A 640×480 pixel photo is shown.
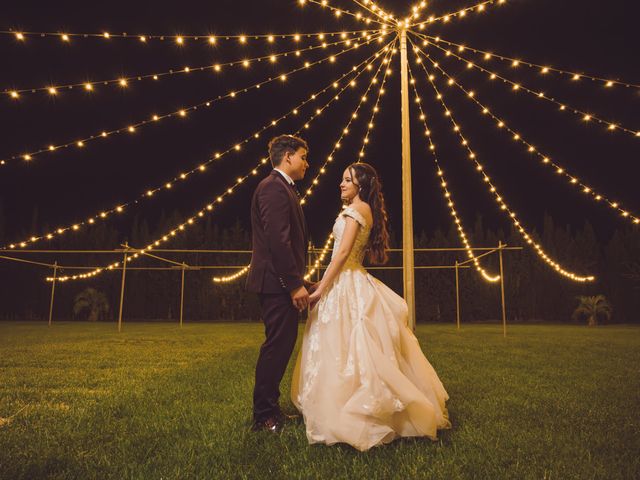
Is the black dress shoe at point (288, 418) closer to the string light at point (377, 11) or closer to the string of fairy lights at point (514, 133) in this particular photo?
the string light at point (377, 11)

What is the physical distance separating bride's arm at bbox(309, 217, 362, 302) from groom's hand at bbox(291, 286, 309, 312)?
151 millimetres

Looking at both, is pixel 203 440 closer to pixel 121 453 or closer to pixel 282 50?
pixel 121 453

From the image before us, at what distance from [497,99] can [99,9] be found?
725cm

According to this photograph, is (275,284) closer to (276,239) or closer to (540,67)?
(276,239)

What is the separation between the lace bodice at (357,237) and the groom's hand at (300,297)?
1.37ft

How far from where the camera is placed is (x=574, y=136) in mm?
11430

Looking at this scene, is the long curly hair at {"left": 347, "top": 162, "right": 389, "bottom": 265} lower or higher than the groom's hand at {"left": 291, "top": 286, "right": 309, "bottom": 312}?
higher

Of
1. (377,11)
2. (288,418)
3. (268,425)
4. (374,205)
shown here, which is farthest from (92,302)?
(374,205)

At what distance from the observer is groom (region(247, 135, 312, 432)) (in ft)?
8.62

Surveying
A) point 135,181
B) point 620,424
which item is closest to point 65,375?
point 620,424

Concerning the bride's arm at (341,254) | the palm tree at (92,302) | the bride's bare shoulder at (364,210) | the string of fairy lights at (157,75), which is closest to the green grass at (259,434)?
the bride's arm at (341,254)

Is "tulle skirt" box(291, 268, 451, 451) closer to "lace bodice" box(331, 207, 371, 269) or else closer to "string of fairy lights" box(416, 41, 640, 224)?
"lace bodice" box(331, 207, 371, 269)

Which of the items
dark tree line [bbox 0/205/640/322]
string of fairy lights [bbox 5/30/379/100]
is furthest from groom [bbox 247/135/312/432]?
dark tree line [bbox 0/205/640/322]

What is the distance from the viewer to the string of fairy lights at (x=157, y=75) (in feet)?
17.4
